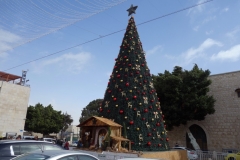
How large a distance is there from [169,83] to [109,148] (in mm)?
13968

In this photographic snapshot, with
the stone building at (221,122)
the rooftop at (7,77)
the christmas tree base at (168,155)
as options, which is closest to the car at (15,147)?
the christmas tree base at (168,155)

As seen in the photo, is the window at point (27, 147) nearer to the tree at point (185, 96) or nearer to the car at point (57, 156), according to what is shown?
the car at point (57, 156)

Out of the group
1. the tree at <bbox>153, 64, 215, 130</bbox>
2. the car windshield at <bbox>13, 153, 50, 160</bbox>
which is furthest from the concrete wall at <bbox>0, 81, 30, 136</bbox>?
the car windshield at <bbox>13, 153, 50, 160</bbox>

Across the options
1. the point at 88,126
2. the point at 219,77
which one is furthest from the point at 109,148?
the point at 219,77

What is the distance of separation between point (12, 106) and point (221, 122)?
28176mm

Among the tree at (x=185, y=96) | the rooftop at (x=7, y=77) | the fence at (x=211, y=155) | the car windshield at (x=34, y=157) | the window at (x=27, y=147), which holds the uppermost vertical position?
the rooftop at (x=7, y=77)

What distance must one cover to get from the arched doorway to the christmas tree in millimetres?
13124

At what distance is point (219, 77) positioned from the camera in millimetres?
23141

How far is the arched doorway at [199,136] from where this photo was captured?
74.1 ft

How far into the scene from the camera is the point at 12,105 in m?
28.5

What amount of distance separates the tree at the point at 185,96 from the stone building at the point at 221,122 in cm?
185

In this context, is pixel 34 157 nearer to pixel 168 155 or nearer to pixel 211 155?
pixel 168 155

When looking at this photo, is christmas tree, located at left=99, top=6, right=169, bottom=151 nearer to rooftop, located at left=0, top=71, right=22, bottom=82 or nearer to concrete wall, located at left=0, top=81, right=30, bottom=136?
concrete wall, located at left=0, top=81, right=30, bottom=136

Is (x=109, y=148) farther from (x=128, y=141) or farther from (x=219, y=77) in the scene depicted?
(x=219, y=77)
